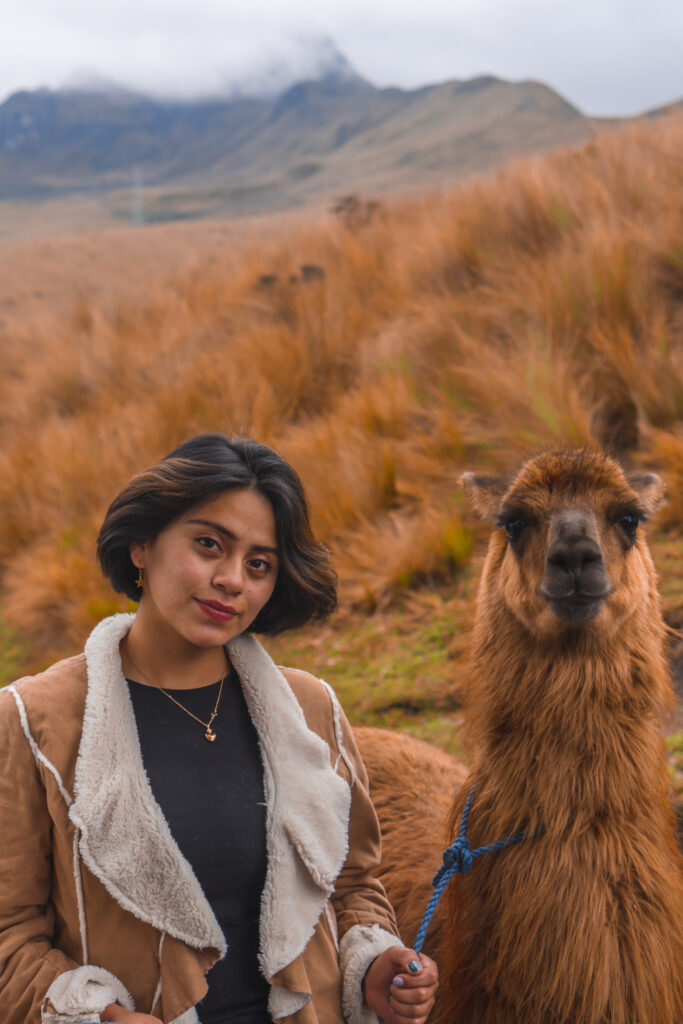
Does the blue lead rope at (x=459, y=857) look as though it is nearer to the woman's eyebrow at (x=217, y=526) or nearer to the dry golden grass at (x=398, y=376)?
the woman's eyebrow at (x=217, y=526)

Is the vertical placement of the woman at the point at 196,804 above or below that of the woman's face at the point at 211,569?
below

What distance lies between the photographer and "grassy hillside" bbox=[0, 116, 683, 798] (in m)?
5.34

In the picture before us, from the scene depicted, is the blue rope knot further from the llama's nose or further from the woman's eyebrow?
the woman's eyebrow

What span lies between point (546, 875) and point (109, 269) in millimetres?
20080

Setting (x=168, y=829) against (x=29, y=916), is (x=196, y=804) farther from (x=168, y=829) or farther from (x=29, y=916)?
(x=29, y=916)

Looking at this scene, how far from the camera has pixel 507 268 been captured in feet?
25.2

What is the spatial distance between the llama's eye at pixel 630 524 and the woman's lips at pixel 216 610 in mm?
975

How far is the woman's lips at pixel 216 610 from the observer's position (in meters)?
2.02

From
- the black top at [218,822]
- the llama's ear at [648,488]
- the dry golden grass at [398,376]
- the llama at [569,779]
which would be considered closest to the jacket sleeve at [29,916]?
the black top at [218,822]

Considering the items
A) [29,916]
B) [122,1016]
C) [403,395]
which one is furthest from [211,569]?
[403,395]

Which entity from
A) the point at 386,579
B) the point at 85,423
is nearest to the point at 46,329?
the point at 85,423


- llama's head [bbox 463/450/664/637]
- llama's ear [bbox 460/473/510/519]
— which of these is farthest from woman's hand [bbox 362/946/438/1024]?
llama's ear [bbox 460/473/510/519]

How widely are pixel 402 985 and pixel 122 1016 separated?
0.58 metres

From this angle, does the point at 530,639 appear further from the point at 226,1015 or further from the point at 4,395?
the point at 4,395
